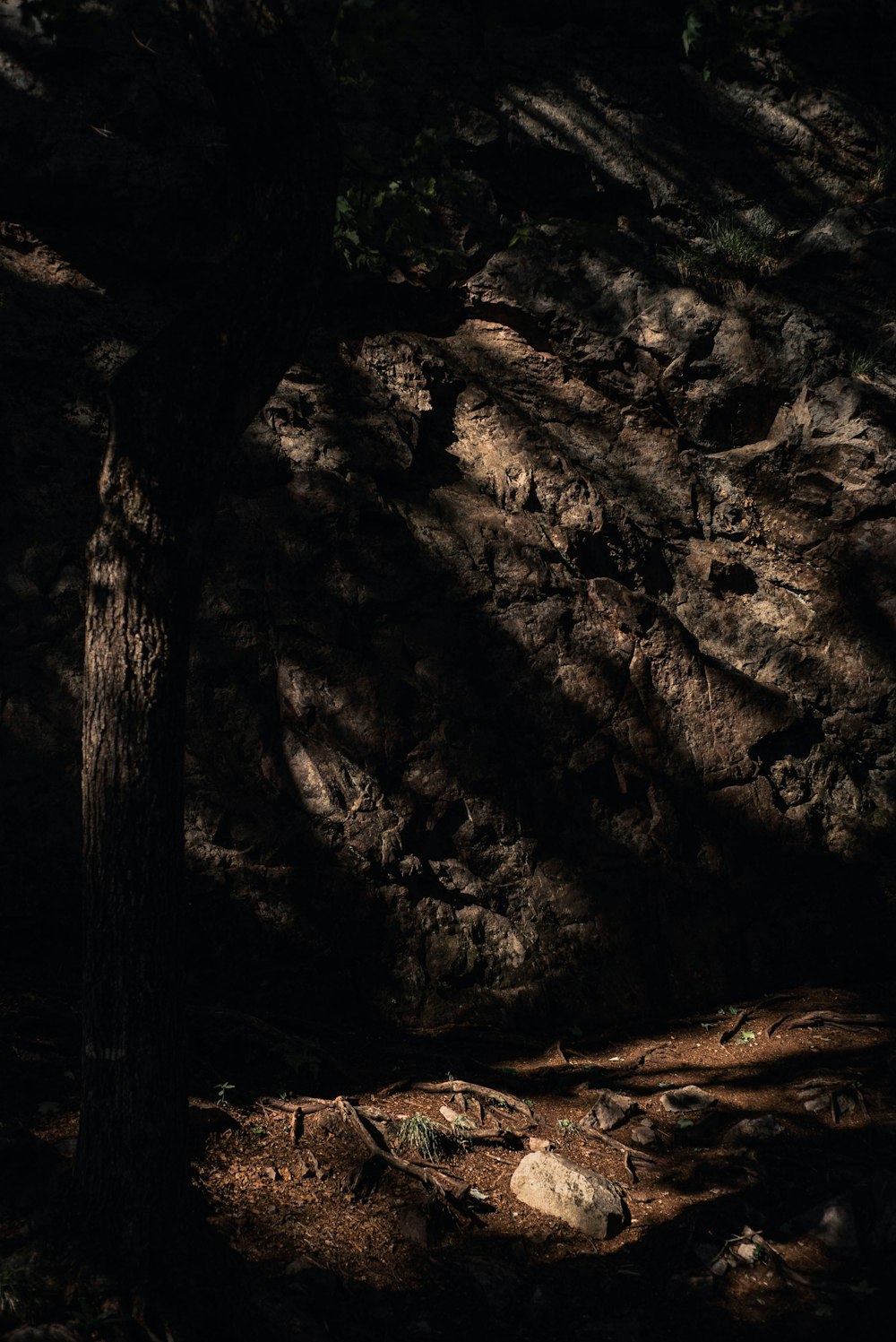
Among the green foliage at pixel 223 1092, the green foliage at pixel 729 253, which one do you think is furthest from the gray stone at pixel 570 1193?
the green foliage at pixel 729 253

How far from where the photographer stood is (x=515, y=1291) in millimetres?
3543

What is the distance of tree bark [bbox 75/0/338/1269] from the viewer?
294cm

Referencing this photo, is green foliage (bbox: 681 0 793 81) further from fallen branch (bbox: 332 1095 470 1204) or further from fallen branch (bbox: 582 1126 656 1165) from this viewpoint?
fallen branch (bbox: 332 1095 470 1204)

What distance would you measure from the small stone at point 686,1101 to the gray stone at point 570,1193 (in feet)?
2.56

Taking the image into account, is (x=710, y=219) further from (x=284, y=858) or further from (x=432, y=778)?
(x=284, y=858)

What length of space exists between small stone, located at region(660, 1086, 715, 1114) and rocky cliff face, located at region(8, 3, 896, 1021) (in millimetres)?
928

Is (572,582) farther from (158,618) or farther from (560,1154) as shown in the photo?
(158,618)

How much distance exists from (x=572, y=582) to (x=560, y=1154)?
3.44 meters

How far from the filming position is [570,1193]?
3.99 metres

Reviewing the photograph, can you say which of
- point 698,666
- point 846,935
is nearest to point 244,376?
point 698,666

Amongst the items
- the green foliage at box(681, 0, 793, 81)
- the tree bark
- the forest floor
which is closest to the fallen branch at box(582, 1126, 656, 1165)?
the forest floor

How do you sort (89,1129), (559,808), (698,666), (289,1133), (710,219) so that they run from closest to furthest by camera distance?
(89,1129) < (289,1133) < (559,808) < (698,666) < (710,219)

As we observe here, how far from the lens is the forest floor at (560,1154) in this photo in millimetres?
3389

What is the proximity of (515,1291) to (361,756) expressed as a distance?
292 cm
